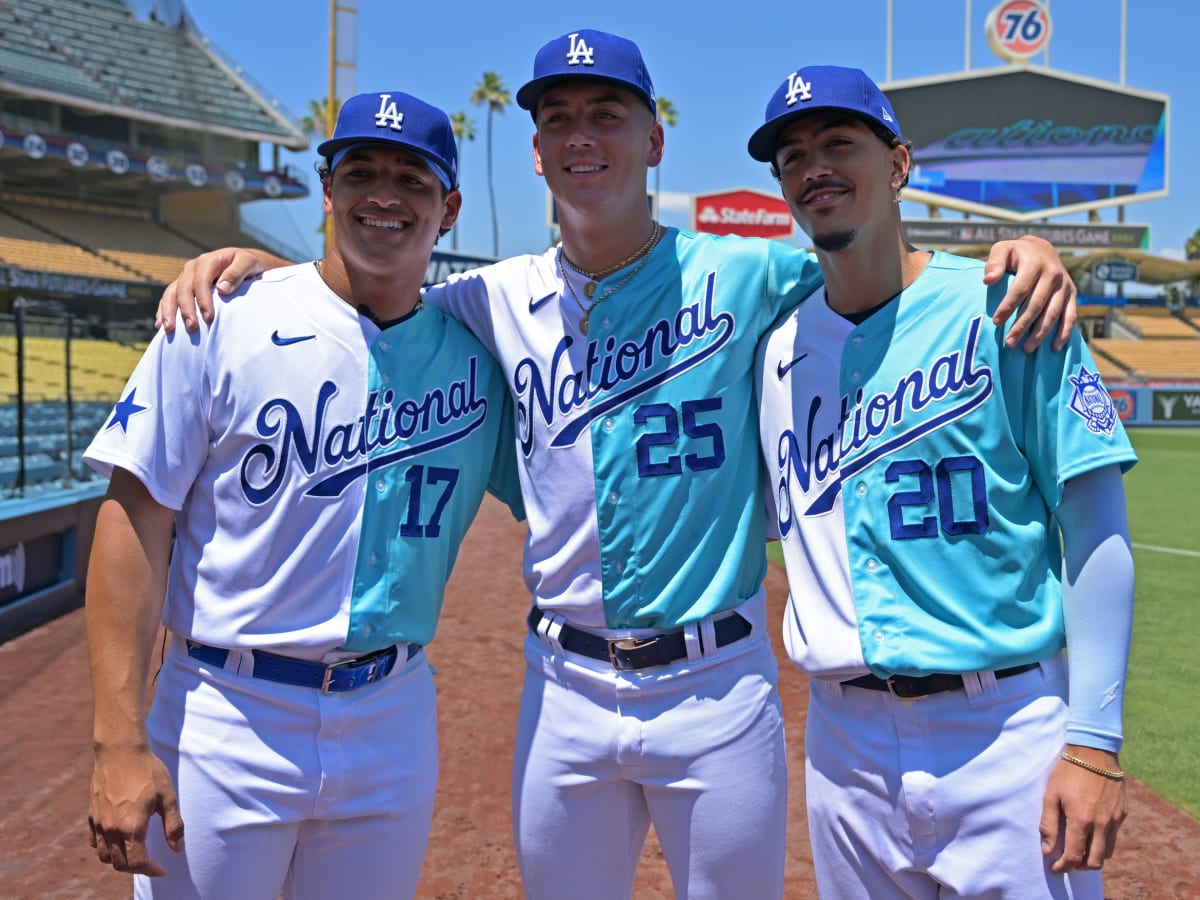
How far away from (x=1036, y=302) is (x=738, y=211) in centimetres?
3172

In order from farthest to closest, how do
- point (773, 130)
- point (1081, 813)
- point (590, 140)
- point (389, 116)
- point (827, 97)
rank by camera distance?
point (590, 140) < point (389, 116) < point (773, 130) < point (827, 97) < point (1081, 813)

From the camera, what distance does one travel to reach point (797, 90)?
2.05 metres

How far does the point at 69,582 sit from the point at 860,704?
743 centimetres

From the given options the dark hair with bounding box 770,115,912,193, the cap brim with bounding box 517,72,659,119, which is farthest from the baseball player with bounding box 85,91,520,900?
the dark hair with bounding box 770,115,912,193

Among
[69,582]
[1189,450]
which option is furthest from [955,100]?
[69,582]

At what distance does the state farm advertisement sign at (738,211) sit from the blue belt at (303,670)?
3123 centimetres

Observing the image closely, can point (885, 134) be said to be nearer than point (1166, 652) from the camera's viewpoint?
Yes

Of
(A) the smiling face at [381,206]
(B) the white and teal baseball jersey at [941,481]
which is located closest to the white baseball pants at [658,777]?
(B) the white and teal baseball jersey at [941,481]

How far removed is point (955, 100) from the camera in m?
35.3

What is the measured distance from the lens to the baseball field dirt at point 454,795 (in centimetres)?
349

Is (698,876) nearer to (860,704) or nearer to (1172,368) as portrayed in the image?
(860,704)

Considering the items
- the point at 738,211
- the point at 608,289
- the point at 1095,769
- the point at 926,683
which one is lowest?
the point at 1095,769

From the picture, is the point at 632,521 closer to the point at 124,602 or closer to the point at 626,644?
the point at 626,644

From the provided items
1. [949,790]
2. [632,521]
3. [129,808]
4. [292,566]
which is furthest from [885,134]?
[129,808]
